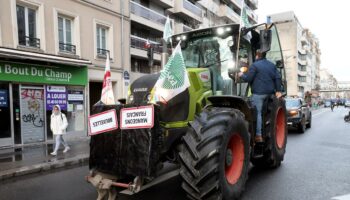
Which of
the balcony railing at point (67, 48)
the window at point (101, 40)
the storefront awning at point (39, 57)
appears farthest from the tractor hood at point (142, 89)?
the window at point (101, 40)

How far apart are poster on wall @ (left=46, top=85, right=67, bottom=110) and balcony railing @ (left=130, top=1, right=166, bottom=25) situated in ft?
33.5

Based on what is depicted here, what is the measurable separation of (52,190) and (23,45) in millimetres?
8015

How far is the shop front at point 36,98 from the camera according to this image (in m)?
11.0

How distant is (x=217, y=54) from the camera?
5.44 m

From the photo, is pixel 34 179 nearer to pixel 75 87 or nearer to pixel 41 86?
pixel 41 86

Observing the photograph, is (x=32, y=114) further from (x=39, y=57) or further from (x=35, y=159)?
(x=35, y=159)

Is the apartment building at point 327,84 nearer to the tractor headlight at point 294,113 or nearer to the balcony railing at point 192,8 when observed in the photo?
the balcony railing at point 192,8

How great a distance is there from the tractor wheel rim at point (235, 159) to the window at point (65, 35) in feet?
36.2

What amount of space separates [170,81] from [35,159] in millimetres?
6424

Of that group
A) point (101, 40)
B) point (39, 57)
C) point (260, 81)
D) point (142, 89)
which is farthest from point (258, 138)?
point (101, 40)

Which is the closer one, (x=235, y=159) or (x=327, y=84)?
(x=235, y=159)

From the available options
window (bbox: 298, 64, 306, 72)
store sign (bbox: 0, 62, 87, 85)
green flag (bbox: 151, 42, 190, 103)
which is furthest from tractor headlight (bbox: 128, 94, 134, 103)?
window (bbox: 298, 64, 306, 72)

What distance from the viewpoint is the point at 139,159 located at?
12.0 feet

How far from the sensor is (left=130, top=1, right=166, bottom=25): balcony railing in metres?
21.4
